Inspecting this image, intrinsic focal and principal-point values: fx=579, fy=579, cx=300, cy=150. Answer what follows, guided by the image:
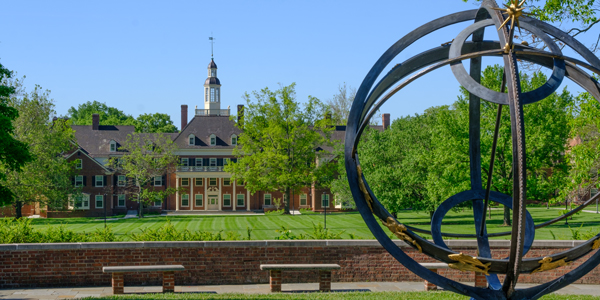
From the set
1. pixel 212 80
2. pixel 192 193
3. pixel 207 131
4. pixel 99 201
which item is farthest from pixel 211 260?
pixel 212 80

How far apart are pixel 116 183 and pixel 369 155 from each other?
1283 inches

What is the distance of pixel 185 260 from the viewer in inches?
646

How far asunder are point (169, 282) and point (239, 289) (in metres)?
1.91

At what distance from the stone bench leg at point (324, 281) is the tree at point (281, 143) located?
3391cm

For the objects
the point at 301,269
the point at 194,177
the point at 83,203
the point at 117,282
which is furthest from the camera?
the point at 194,177

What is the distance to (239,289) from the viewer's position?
51.8 feet

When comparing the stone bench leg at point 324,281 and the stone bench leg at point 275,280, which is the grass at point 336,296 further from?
the stone bench leg at point 324,281

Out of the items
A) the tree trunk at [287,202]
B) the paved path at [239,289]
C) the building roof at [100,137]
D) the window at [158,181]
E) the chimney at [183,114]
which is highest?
the chimney at [183,114]

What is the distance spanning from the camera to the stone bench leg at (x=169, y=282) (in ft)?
49.6

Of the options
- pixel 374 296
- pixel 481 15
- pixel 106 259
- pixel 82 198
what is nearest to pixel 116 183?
pixel 82 198

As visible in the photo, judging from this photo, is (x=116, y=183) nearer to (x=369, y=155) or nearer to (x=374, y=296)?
(x=369, y=155)


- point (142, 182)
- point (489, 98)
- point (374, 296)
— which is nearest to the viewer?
point (489, 98)

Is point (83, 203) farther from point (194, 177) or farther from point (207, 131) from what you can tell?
point (207, 131)

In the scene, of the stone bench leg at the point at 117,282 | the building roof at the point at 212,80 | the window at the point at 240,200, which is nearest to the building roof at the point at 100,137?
the building roof at the point at 212,80
